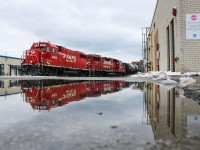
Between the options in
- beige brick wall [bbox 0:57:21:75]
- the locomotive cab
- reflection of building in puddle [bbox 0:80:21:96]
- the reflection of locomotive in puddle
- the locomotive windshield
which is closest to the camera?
the reflection of locomotive in puddle

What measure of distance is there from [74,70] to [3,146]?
29.3 metres

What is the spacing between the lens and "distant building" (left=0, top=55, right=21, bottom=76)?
45000 mm

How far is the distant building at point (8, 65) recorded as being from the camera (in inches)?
1772

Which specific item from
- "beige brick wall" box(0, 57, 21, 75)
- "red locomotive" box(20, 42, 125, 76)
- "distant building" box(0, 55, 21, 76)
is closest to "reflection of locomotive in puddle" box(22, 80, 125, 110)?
"red locomotive" box(20, 42, 125, 76)

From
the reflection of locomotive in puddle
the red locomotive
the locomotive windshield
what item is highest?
the locomotive windshield

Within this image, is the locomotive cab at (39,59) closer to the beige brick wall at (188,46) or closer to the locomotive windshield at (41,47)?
the locomotive windshield at (41,47)

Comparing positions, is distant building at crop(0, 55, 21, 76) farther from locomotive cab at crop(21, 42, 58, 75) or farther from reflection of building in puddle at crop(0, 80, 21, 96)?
reflection of building in puddle at crop(0, 80, 21, 96)

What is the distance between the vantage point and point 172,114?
3449 mm

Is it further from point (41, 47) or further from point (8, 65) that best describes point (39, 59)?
point (8, 65)

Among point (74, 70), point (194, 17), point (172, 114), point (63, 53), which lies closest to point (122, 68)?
point (74, 70)

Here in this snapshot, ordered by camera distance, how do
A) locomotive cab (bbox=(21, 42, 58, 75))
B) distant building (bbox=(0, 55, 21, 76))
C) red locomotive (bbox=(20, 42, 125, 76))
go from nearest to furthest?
locomotive cab (bbox=(21, 42, 58, 75)) → red locomotive (bbox=(20, 42, 125, 76)) → distant building (bbox=(0, 55, 21, 76))

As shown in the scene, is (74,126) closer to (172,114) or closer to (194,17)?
(172,114)

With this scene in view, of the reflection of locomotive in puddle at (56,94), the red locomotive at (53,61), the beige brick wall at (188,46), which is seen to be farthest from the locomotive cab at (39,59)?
the reflection of locomotive in puddle at (56,94)

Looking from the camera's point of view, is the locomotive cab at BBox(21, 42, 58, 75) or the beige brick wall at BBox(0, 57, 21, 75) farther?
the beige brick wall at BBox(0, 57, 21, 75)
